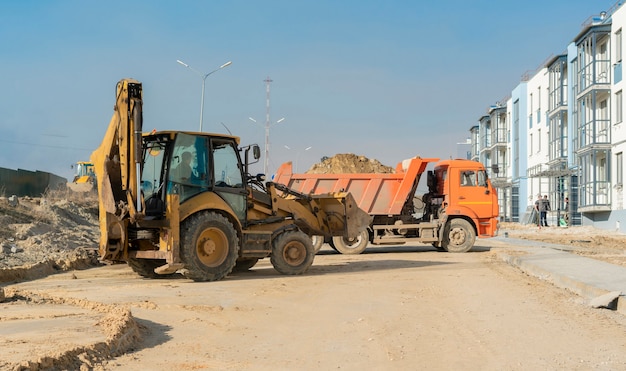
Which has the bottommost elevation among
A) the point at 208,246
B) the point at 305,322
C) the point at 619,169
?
the point at 305,322

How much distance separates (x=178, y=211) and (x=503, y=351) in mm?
7988

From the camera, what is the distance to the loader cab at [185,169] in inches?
575

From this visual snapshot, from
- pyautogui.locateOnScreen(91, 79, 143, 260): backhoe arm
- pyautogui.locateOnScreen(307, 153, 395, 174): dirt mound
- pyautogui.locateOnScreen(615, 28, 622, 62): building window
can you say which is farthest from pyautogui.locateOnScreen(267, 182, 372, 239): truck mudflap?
pyautogui.locateOnScreen(307, 153, 395, 174): dirt mound

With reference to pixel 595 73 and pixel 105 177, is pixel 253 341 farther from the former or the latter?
pixel 595 73

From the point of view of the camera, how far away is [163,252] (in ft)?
46.1

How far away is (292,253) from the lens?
1630 cm

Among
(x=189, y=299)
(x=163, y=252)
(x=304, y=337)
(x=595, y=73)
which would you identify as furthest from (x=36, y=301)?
(x=595, y=73)

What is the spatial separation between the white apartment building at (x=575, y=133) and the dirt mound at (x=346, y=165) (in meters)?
9.20

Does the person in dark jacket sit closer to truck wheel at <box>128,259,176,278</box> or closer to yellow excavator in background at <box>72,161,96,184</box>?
yellow excavator in background at <box>72,161,96,184</box>

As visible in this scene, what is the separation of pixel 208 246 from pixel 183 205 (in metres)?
0.96

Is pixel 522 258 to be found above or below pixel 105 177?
below

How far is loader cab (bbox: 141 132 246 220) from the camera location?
14594 millimetres

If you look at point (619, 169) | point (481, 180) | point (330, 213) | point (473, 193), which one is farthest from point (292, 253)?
point (619, 169)

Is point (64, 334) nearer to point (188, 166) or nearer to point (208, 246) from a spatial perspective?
point (208, 246)
